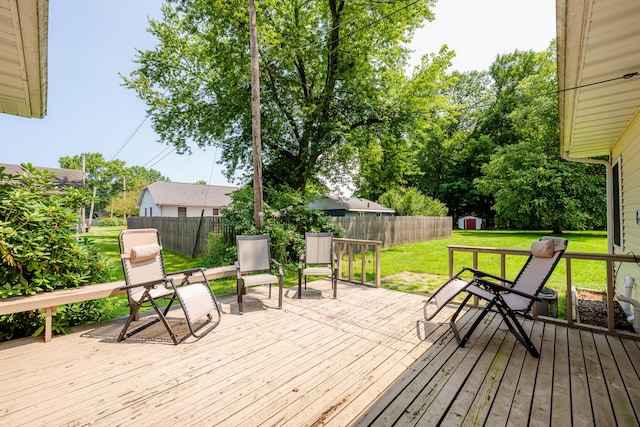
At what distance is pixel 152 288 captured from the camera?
11.4 ft

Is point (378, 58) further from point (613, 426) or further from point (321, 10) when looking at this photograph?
point (613, 426)

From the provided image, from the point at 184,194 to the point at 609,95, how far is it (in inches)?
1058

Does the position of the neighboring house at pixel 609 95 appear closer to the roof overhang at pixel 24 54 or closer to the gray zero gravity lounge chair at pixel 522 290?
the gray zero gravity lounge chair at pixel 522 290

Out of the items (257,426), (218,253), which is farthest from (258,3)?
(257,426)

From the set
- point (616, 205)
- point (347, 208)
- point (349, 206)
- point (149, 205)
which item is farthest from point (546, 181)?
point (149, 205)

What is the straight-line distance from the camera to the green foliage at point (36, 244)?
296cm

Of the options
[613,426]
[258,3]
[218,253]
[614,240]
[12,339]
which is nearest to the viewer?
[613,426]

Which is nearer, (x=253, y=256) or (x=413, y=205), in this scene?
(x=253, y=256)

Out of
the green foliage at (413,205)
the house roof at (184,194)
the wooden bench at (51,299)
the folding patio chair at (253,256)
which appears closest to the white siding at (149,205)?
the house roof at (184,194)

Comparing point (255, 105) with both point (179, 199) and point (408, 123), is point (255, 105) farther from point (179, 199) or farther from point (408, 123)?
point (179, 199)

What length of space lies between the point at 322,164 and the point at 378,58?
4.52 m

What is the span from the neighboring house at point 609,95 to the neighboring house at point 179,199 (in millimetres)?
21970

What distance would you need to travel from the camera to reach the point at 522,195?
17984mm

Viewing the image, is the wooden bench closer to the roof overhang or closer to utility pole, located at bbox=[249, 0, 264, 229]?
the roof overhang
